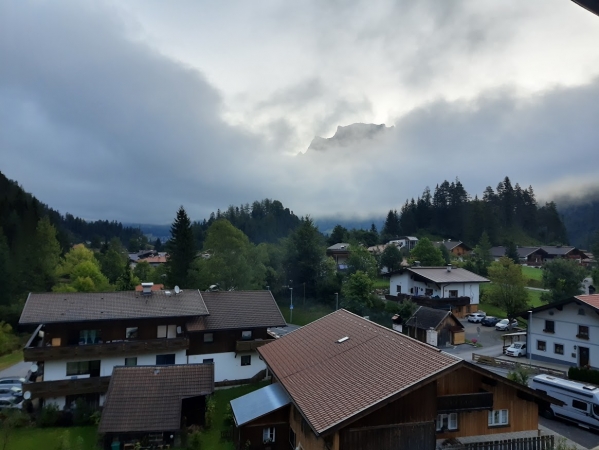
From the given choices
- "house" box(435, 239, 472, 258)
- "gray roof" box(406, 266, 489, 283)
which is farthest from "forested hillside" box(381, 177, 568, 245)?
"gray roof" box(406, 266, 489, 283)

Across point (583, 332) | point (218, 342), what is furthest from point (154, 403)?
point (583, 332)

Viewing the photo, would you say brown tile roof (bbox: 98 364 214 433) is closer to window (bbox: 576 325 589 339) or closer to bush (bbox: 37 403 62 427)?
bush (bbox: 37 403 62 427)

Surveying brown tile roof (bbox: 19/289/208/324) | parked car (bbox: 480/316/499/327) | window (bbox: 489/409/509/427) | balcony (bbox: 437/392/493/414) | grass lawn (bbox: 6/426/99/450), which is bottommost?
grass lawn (bbox: 6/426/99/450)

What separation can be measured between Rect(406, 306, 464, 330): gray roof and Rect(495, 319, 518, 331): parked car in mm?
8240

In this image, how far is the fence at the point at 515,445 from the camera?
46.4 ft

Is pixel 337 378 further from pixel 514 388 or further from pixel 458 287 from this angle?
pixel 458 287

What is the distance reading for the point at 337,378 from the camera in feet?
51.4

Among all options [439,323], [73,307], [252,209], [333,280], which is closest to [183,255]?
[333,280]

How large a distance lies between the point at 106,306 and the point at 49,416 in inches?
301

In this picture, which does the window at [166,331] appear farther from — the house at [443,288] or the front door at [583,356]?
the house at [443,288]

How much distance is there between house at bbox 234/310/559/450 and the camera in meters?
13.3

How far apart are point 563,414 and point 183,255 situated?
45181 mm

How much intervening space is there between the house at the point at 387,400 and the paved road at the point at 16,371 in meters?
26.9

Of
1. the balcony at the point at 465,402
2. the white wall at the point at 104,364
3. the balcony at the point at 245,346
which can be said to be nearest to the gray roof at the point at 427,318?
the balcony at the point at 245,346
